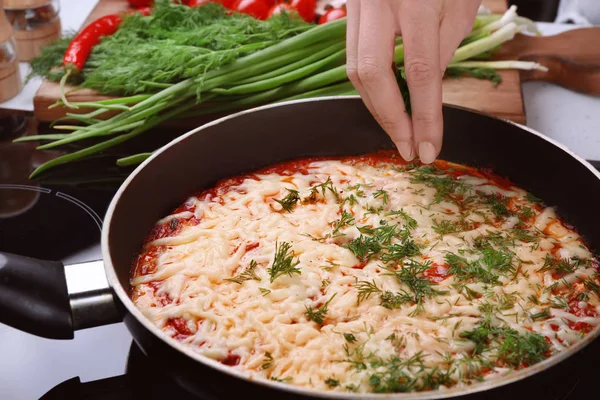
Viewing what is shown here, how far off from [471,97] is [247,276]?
5.63ft

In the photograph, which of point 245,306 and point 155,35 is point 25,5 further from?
point 245,306

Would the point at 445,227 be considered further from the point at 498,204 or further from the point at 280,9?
the point at 280,9

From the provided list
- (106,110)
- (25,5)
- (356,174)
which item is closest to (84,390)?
(356,174)

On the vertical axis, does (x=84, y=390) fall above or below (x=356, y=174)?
below

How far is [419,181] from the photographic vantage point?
2604 millimetres

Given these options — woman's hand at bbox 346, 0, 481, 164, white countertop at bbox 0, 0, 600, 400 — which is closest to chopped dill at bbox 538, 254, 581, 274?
woman's hand at bbox 346, 0, 481, 164

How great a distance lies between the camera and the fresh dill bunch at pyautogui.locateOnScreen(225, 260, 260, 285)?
2113mm

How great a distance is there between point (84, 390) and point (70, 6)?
3.39 metres

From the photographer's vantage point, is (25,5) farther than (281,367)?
Yes

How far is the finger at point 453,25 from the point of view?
Result: 2.10 m

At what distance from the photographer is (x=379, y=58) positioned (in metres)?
2.04

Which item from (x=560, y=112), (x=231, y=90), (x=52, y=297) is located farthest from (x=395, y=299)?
(x=560, y=112)

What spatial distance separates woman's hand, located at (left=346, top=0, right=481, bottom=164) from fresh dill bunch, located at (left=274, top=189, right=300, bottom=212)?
489 mm

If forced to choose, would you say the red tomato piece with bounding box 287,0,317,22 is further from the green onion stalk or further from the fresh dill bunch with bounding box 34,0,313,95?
the green onion stalk
